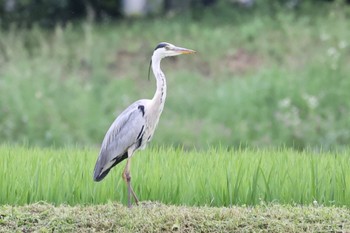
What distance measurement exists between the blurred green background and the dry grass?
272 inches

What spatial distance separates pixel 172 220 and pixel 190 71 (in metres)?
11.9

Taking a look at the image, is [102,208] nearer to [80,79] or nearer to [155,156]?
[155,156]

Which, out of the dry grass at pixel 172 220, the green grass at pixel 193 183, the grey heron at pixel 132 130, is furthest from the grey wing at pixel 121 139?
the dry grass at pixel 172 220

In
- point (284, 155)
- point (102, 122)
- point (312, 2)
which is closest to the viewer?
Answer: point (284, 155)

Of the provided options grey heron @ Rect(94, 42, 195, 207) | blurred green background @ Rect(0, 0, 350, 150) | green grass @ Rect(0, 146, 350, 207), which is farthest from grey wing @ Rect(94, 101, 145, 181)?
blurred green background @ Rect(0, 0, 350, 150)

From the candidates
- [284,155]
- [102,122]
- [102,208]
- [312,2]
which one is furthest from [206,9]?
[102,208]

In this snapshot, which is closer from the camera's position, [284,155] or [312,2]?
[284,155]

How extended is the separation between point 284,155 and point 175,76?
9.40 m

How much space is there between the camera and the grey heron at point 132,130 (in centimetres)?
812

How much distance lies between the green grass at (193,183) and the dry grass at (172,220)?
76 cm

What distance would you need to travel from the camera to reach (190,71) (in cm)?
1911

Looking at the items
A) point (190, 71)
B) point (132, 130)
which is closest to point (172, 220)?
point (132, 130)

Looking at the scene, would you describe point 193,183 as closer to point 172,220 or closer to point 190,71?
point 172,220

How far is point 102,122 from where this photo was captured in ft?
54.3
